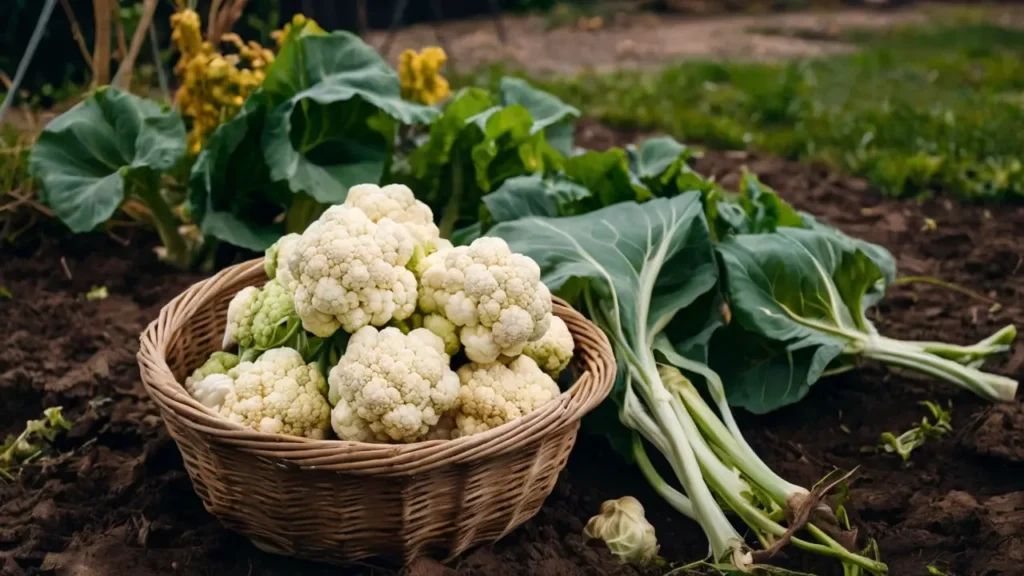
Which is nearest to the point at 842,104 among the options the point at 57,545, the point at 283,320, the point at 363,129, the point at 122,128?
the point at 363,129

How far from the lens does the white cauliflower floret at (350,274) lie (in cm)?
222

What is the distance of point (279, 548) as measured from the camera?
2.31 m

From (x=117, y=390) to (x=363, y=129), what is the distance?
1214 millimetres

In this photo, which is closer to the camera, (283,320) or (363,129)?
(283,320)

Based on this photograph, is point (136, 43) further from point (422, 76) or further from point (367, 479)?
point (367, 479)

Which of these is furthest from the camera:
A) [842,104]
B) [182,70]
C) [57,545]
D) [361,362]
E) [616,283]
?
[842,104]

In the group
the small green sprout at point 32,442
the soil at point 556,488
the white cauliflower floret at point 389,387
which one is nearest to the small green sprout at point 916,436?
the soil at point 556,488

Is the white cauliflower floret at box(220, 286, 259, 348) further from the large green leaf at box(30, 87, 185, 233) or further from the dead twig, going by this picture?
the dead twig

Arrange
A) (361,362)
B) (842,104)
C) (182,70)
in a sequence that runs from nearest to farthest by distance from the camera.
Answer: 1. (361,362)
2. (182,70)
3. (842,104)

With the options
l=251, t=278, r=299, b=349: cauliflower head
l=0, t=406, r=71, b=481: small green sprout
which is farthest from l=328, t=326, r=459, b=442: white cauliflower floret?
l=0, t=406, r=71, b=481: small green sprout

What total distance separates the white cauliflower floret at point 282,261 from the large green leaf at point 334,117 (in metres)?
0.78

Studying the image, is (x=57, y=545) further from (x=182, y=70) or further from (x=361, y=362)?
(x=182, y=70)

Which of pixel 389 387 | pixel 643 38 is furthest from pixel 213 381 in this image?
pixel 643 38

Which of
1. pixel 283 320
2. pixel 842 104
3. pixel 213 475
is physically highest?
pixel 283 320
